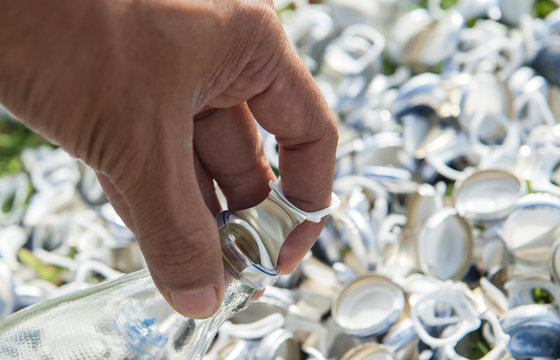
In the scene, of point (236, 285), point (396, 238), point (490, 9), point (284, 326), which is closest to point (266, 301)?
point (284, 326)

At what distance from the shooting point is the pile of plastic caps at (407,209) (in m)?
1.05

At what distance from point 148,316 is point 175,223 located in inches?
8.6

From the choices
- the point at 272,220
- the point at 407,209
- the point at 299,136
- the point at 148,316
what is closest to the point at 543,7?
the point at 407,209

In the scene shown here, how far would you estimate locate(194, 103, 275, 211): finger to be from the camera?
0.90m

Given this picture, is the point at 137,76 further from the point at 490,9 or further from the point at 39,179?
the point at 490,9

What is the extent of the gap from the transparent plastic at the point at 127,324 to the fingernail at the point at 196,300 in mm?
47

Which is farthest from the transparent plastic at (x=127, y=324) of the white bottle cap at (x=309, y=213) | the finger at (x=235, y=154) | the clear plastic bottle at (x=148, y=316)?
the finger at (x=235, y=154)

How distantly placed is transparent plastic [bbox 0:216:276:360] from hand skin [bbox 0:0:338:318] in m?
0.05

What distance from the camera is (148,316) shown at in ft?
2.51

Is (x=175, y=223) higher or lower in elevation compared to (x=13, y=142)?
higher

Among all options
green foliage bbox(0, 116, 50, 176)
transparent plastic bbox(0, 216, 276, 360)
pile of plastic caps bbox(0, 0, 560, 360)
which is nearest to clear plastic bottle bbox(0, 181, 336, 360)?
transparent plastic bbox(0, 216, 276, 360)

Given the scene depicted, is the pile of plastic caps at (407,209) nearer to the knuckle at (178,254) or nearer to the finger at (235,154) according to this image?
the finger at (235,154)

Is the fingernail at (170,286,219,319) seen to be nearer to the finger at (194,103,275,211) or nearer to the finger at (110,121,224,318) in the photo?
the finger at (110,121,224,318)

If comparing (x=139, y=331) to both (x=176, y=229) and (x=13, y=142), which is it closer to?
(x=176, y=229)
